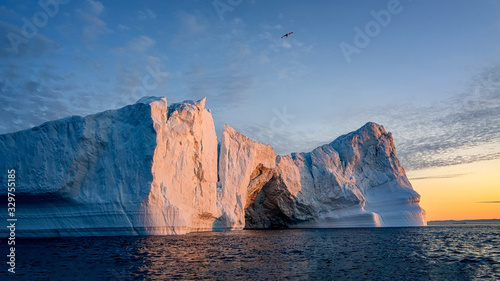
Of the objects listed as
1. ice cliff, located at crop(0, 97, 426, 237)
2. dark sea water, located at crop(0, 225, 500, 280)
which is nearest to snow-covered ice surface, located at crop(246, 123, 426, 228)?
ice cliff, located at crop(0, 97, 426, 237)

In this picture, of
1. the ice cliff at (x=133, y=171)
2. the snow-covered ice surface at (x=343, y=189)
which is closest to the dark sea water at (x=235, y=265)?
the ice cliff at (x=133, y=171)

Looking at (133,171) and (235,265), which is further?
(133,171)

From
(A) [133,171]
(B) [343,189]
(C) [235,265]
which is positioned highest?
(A) [133,171]

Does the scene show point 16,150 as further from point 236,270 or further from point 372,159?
point 372,159

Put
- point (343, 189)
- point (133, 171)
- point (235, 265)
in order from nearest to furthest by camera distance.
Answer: point (235, 265) → point (133, 171) → point (343, 189)

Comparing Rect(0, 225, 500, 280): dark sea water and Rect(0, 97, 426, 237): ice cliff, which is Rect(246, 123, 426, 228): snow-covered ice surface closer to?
Rect(0, 97, 426, 237): ice cliff

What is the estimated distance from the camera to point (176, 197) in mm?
18844

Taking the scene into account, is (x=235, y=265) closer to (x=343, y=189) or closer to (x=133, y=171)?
(x=133, y=171)

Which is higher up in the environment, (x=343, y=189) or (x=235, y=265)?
(x=343, y=189)

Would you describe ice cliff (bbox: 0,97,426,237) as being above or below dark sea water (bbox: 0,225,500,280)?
above

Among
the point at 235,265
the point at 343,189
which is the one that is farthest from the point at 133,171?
the point at 343,189

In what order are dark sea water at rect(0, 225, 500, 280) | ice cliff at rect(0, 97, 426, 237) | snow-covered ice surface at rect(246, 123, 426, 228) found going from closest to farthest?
dark sea water at rect(0, 225, 500, 280) < ice cliff at rect(0, 97, 426, 237) < snow-covered ice surface at rect(246, 123, 426, 228)

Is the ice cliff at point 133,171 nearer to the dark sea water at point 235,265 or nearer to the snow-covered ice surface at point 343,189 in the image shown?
the dark sea water at point 235,265

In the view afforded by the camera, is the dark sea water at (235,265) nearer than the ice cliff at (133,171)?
Yes
